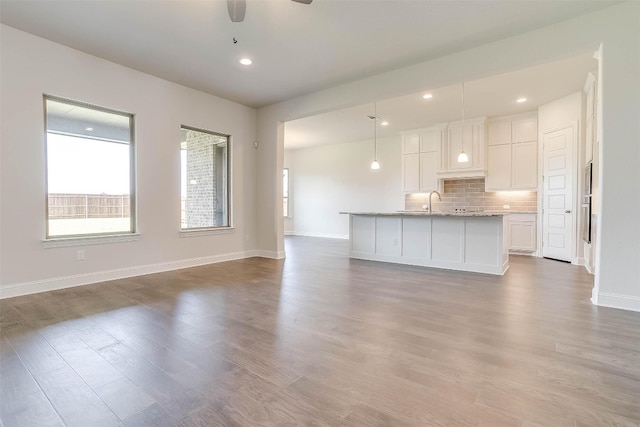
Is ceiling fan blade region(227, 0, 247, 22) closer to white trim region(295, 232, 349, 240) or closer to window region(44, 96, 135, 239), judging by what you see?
window region(44, 96, 135, 239)

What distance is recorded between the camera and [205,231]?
5633mm

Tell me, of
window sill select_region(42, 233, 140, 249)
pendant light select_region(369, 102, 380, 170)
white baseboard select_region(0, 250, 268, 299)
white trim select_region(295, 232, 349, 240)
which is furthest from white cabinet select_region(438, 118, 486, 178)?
window sill select_region(42, 233, 140, 249)

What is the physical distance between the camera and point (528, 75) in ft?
15.5

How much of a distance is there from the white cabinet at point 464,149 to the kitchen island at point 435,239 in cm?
224

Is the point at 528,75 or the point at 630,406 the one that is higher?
the point at 528,75

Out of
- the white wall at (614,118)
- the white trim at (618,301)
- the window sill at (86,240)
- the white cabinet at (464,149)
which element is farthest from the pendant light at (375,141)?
the window sill at (86,240)

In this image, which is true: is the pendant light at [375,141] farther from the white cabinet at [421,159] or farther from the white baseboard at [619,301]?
the white baseboard at [619,301]

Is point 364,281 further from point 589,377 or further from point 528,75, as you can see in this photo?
point 528,75

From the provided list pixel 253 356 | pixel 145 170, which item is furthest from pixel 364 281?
pixel 145 170

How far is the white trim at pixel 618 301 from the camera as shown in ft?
10.0

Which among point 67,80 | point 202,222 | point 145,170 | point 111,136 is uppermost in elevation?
point 67,80

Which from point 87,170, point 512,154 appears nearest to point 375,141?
point 512,154

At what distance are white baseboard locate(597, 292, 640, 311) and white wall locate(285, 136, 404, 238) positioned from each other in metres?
5.82

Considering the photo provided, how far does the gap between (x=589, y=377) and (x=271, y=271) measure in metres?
3.92
